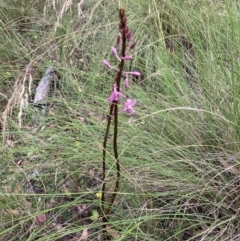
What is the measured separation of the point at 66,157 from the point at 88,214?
0.24 metres

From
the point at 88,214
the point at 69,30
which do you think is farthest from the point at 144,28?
the point at 88,214

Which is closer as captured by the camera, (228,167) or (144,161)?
(228,167)

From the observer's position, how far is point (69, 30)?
258 cm

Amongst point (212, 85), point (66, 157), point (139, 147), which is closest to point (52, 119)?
point (66, 157)

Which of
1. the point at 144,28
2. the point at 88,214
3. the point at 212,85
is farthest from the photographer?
the point at 144,28

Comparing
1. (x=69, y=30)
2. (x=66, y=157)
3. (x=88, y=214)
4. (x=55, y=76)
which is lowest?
(x=88, y=214)

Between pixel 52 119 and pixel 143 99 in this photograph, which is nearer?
pixel 143 99

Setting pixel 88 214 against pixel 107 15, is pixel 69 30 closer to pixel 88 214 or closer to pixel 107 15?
pixel 107 15

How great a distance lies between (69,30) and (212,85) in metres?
1.13

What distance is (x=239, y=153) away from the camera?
4.99ft

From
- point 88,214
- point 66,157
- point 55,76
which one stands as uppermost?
point 55,76

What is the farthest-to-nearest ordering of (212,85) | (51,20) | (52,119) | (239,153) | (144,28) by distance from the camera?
(51,20), (144,28), (52,119), (212,85), (239,153)

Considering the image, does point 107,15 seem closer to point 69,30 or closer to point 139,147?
point 69,30

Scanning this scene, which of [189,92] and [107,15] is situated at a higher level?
[107,15]
